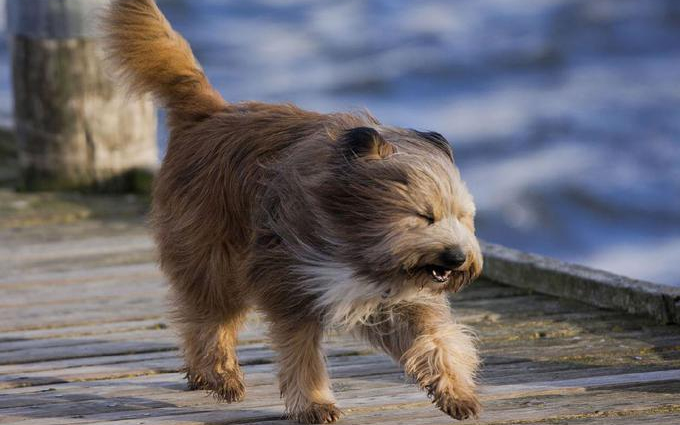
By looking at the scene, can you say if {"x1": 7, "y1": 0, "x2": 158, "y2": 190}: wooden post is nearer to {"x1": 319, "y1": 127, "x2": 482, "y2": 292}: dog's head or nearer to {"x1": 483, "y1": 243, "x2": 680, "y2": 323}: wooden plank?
{"x1": 483, "y1": 243, "x2": 680, "y2": 323}: wooden plank

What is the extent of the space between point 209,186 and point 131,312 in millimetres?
1476

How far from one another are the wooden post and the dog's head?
3926 millimetres

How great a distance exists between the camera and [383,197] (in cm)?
333

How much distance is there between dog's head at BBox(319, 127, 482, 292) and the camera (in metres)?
3.27

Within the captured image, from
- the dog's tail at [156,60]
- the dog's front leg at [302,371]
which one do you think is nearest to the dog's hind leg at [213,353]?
the dog's front leg at [302,371]

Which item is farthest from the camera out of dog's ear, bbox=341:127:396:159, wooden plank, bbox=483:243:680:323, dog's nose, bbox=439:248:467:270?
wooden plank, bbox=483:243:680:323

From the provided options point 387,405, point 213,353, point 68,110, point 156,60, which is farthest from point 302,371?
point 68,110

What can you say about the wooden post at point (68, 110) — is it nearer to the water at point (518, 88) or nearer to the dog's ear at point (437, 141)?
the dog's ear at point (437, 141)

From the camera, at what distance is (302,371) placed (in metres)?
3.61

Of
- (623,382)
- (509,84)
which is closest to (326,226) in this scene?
(623,382)

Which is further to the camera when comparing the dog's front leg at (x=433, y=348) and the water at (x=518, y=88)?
the water at (x=518, y=88)

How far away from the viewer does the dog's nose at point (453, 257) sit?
323 centimetres

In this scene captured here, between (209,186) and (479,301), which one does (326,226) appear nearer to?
(209,186)

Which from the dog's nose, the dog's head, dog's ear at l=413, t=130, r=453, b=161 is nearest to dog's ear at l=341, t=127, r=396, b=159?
the dog's head
